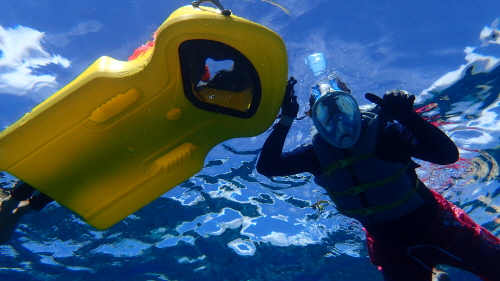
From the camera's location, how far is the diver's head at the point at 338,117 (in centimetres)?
350

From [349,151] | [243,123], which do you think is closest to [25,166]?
[243,123]

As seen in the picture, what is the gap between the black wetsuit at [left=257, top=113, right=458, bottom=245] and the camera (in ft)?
11.1

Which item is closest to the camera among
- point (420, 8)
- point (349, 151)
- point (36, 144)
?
point (36, 144)

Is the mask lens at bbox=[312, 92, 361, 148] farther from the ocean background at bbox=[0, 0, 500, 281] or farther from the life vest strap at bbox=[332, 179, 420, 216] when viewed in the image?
the ocean background at bbox=[0, 0, 500, 281]

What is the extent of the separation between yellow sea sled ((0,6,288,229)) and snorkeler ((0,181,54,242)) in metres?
0.76

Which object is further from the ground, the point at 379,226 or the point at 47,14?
the point at 47,14

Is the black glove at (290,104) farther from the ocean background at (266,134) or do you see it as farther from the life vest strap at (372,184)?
the life vest strap at (372,184)

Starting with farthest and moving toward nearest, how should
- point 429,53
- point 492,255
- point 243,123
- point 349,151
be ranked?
A: point 429,53
point 349,151
point 492,255
point 243,123

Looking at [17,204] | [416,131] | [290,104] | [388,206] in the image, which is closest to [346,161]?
[388,206]

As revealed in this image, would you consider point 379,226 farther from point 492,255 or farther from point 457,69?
point 457,69

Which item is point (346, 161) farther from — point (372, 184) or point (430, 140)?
point (430, 140)

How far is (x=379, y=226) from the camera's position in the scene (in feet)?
13.0

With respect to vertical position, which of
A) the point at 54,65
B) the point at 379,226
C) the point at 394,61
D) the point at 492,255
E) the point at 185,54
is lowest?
the point at 492,255

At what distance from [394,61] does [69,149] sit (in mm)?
7290
